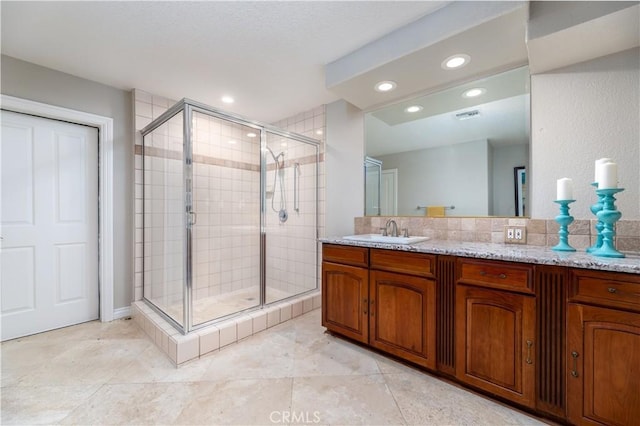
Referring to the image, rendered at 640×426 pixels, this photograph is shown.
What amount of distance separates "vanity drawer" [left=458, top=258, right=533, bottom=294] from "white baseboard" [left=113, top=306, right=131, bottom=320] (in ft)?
10.0

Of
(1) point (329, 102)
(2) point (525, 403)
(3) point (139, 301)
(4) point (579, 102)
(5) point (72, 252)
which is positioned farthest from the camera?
(1) point (329, 102)

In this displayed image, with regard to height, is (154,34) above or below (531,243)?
above

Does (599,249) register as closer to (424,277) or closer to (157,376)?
(424,277)

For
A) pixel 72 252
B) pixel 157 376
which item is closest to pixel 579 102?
pixel 157 376

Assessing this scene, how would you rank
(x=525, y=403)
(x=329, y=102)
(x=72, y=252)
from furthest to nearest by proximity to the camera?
(x=329, y=102)
(x=72, y=252)
(x=525, y=403)

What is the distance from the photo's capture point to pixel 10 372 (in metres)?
1.72

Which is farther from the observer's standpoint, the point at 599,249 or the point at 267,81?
the point at 267,81

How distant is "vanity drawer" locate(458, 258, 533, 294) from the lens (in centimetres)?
135

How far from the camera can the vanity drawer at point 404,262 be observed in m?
1.67

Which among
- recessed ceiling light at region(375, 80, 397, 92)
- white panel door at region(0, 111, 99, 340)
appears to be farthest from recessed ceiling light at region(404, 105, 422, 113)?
white panel door at region(0, 111, 99, 340)

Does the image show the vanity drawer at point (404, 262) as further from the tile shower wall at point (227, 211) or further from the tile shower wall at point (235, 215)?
the tile shower wall at point (227, 211)

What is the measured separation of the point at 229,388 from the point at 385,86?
98.3 inches

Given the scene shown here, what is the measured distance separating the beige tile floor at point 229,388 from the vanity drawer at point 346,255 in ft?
2.23

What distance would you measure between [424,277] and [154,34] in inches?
98.4
